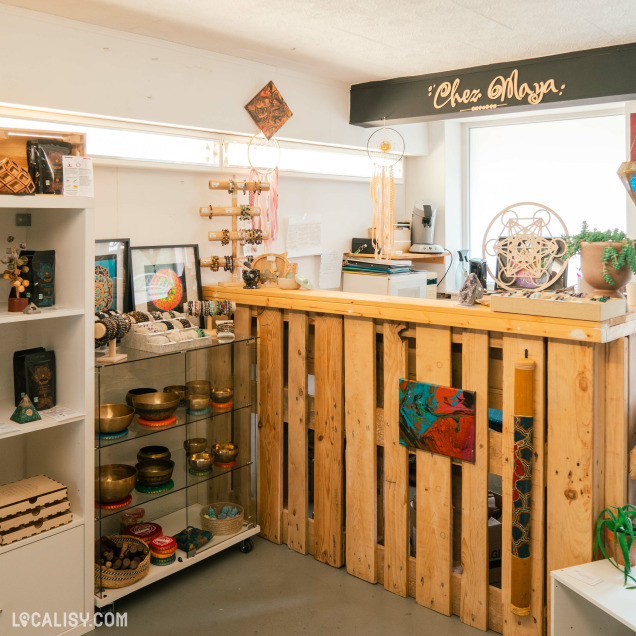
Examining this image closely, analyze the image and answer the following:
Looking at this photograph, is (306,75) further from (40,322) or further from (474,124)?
(40,322)

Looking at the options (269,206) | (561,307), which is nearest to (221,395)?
(269,206)

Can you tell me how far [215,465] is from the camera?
3297mm

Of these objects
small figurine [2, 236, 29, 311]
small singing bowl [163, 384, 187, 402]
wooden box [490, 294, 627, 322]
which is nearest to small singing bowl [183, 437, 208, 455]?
small singing bowl [163, 384, 187, 402]

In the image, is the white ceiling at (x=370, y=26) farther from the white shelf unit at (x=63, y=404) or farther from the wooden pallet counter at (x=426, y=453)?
the wooden pallet counter at (x=426, y=453)

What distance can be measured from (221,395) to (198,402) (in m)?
0.13

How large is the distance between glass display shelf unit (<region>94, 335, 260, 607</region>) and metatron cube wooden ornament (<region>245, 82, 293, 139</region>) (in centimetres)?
131

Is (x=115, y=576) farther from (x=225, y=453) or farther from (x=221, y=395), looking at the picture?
(x=221, y=395)

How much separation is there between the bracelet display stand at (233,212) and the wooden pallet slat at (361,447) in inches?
35.4

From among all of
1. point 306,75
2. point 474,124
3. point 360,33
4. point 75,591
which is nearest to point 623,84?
point 360,33

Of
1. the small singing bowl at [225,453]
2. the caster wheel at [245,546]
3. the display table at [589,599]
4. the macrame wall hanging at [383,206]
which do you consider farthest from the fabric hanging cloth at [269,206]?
the display table at [589,599]

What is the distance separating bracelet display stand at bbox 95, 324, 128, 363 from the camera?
2770mm

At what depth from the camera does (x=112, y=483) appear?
2.85 metres

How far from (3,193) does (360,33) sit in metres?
1.85

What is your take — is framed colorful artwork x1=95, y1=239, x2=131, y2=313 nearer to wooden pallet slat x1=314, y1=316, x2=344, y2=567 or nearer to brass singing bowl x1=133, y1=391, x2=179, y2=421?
brass singing bowl x1=133, y1=391, x2=179, y2=421
